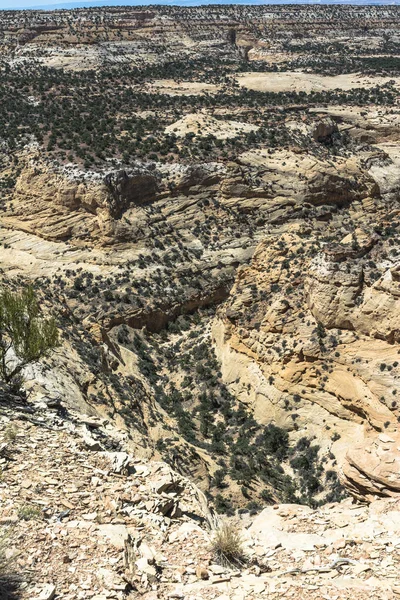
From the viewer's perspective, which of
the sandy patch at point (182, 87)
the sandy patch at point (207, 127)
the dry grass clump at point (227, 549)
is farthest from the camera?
the sandy patch at point (182, 87)

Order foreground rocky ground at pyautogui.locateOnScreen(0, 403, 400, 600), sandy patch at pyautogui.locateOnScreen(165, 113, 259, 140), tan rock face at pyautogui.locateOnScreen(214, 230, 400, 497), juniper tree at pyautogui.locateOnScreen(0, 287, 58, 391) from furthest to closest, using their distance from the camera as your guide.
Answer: sandy patch at pyautogui.locateOnScreen(165, 113, 259, 140), tan rock face at pyautogui.locateOnScreen(214, 230, 400, 497), juniper tree at pyautogui.locateOnScreen(0, 287, 58, 391), foreground rocky ground at pyautogui.locateOnScreen(0, 403, 400, 600)

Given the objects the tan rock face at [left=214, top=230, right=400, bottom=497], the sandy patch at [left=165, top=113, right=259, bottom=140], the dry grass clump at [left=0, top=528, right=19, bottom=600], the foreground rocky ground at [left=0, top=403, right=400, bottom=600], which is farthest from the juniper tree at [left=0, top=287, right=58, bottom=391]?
the sandy patch at [left=165, top=113, right=259, bottom=140]

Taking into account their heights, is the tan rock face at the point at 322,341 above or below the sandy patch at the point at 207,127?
below

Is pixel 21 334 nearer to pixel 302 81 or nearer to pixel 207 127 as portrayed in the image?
pixel 207 127

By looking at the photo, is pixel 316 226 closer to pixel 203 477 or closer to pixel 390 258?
pixel 390 258

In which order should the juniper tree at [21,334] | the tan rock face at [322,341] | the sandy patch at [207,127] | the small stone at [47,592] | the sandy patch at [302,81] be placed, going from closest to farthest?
the small stone at [47,592]
the juniper tree at [21,334]
the tan rock face at [322,341]
the sandy patch at [207,127]
the sandy patch at [302,81]

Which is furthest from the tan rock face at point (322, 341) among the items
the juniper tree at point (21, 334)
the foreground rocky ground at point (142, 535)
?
the juniper tree at point (21, 334)

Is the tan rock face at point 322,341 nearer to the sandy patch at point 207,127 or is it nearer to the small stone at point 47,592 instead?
the small stone at point 47,592

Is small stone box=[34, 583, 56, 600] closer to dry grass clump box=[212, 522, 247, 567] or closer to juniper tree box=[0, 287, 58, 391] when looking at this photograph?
dry grass clump box=[212, 522, 247, 567]
